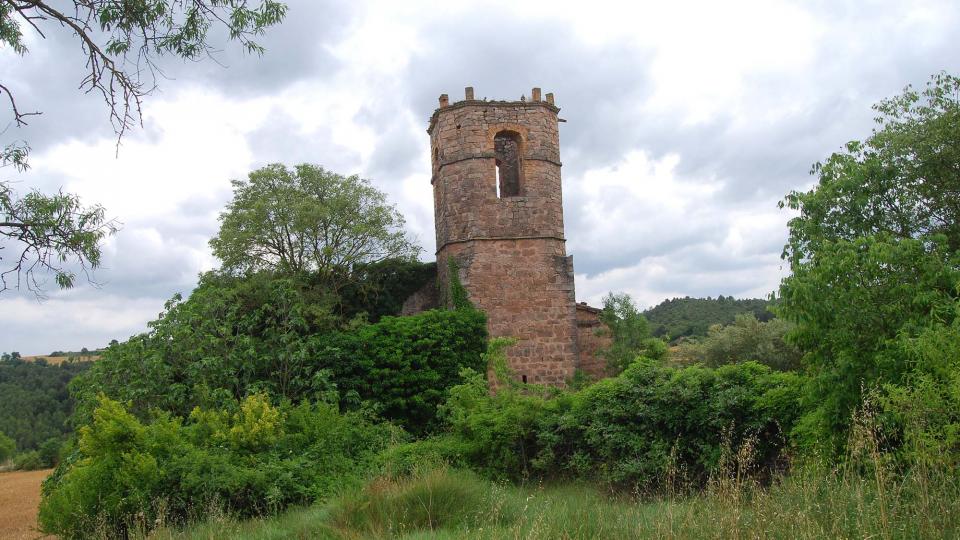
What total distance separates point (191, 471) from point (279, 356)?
527 cm

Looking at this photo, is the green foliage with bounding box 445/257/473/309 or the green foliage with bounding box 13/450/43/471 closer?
the green foliage with bounding box 445/257/473/309

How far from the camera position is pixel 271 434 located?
11.4 meters

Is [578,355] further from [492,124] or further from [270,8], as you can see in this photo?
[270,8]

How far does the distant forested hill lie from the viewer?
38.2 meters

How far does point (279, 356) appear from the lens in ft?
49.4

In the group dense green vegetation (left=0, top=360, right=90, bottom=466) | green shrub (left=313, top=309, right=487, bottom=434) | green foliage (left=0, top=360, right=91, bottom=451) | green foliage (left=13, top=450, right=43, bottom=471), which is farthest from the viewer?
green foliage (left=0, top=360, right=91, bottom=451)

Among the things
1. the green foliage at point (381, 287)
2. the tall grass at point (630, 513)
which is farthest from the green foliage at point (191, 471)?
the green foliage at point (381, 287)

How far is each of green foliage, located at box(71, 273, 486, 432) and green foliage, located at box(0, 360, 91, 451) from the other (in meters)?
18.3

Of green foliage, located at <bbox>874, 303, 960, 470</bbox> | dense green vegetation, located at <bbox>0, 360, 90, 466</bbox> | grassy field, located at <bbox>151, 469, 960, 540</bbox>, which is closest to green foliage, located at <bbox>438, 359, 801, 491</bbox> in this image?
grassy field, located at <bbox>151, 469, 960, 540</bbox>

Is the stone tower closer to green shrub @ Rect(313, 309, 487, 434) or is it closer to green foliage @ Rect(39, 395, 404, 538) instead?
green shrub @ Rect(313, 309, 487, 434)

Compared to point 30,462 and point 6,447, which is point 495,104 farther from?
point 6,447

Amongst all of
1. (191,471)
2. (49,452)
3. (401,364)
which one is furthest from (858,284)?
(49,452)

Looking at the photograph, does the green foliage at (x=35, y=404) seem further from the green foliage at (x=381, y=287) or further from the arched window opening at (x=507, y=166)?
the arched window opening at (x=507, y=166)

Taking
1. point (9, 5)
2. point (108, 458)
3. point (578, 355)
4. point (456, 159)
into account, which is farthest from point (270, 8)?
point (578, 355)
